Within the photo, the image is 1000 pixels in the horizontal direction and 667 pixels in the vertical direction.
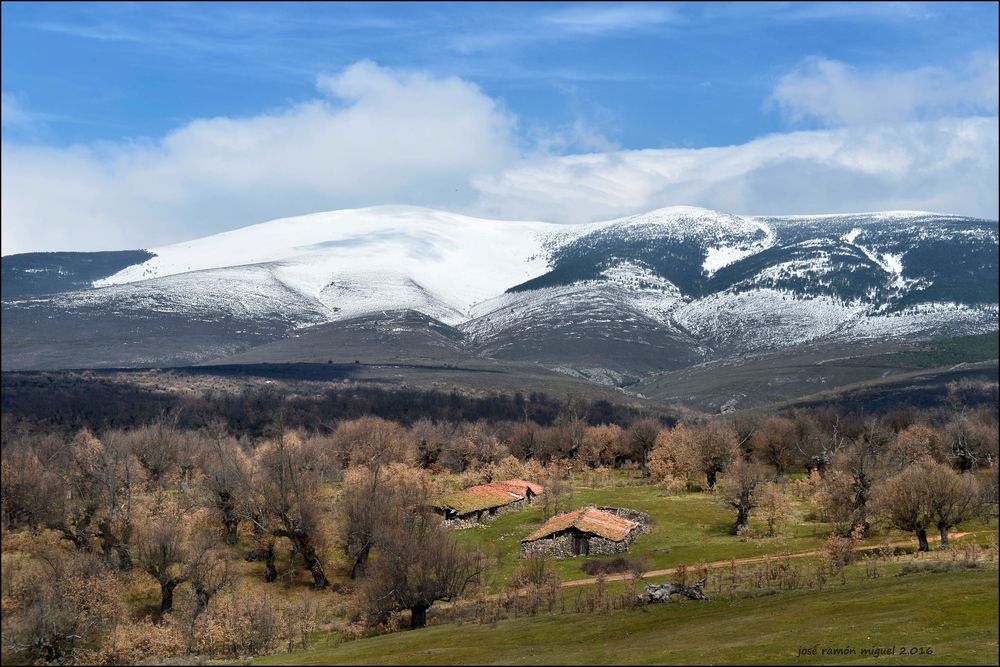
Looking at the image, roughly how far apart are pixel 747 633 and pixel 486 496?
54232 millimetres

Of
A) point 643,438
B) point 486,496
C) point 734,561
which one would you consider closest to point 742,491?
point 734,561

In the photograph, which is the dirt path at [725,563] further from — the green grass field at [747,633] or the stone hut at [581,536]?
the green grass field at [747,633]

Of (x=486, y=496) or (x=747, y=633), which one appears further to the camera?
(x=486, y=496)

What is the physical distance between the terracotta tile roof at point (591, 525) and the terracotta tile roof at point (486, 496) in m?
10.9

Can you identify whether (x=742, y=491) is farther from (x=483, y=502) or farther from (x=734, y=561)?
(x=483, y=502)

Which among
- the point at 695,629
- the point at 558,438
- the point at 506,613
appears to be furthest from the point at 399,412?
the point at 695,629

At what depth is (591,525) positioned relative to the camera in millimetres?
68375

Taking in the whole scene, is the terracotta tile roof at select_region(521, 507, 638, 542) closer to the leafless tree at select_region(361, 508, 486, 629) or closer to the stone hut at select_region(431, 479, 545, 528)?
the stone hut at select_region(431, 479, 545, 528)

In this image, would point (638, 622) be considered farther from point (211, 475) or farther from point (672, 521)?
point (211, 475)

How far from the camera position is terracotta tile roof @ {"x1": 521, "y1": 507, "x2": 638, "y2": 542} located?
2657 inches

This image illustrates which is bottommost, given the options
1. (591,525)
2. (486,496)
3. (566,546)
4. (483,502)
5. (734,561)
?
(566,546)

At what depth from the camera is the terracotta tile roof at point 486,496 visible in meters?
82.0

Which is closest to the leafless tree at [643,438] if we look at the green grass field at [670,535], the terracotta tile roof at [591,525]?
the green grass field at [670,535]

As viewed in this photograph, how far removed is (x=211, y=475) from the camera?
76312 millimetres
